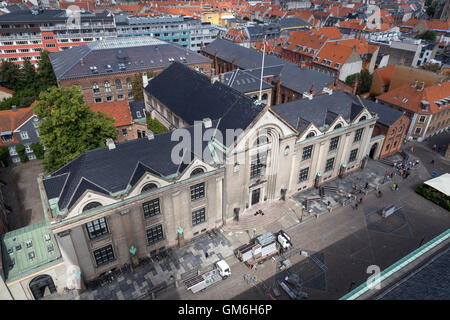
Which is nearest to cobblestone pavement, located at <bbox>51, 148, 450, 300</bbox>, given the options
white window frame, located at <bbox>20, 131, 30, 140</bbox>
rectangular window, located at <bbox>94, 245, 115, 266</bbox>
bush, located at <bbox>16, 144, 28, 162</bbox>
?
rectangular window, located at <bbox>94, 245, 115, 266</bbox>

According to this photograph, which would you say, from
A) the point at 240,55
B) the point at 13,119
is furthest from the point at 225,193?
the point at 240,55

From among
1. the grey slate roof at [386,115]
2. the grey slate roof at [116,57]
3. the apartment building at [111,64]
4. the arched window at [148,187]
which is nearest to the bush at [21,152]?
the apartment building at [111,64]

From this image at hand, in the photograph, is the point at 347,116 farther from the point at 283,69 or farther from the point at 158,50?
the point at 158,50

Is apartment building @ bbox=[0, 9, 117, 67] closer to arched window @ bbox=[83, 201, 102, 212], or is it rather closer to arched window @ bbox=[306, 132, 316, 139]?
arched window @ bbox=[83, 201, 102, 212]

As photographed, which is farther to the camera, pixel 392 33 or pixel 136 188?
pixel 392 33
